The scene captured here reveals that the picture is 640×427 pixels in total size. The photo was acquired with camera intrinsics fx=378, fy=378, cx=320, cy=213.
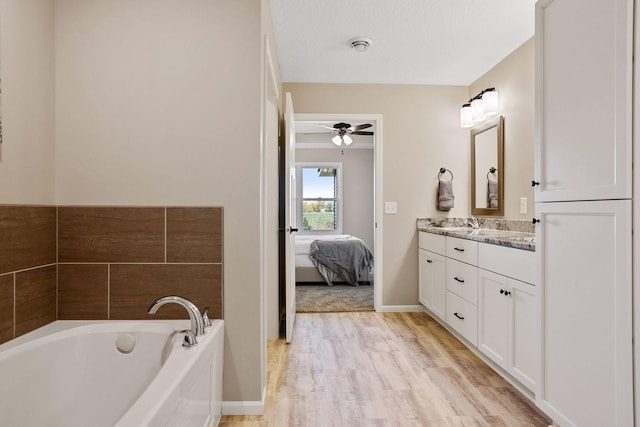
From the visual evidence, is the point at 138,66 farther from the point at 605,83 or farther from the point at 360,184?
the point at 360,184

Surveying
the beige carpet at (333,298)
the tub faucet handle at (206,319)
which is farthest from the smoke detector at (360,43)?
the beige carpet at (333,298)

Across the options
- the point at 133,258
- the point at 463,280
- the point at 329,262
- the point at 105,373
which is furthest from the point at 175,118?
the point at 329,262

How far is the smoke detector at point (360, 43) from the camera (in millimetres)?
2850

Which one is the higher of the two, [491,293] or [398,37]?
[398,37]

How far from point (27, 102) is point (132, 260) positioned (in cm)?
82

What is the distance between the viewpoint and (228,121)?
1.89 m

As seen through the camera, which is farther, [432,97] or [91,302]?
[432,97]

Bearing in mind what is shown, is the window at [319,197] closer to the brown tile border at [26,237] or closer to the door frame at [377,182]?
the door frame at [377,182]

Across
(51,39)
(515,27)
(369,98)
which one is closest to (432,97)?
(369,98)

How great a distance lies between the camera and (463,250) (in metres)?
2.75

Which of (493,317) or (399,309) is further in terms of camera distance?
(399,309)

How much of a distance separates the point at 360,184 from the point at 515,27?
4684 mm

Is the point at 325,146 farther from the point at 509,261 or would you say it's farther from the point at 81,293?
the point at 81,293

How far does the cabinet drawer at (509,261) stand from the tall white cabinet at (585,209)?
20 cm
